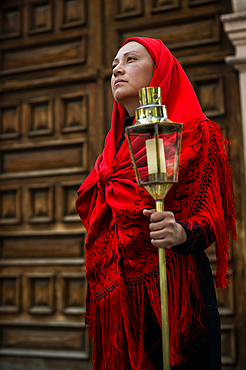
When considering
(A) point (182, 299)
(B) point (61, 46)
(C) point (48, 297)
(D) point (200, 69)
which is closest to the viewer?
(A) point (182, 299)

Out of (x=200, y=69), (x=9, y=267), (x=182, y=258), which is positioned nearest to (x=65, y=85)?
(x=200, y=69)

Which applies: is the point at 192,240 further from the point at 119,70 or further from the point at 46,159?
the point at 46,159

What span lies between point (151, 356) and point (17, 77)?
271cm

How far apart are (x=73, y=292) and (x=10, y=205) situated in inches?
34.9

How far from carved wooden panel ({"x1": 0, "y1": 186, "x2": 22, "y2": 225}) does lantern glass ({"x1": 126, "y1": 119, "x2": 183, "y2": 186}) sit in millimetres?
2329

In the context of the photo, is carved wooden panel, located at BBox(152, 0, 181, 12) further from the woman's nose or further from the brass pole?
the brass pole

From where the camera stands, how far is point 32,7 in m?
3.15

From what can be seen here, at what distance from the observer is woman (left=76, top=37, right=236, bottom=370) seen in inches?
39.4

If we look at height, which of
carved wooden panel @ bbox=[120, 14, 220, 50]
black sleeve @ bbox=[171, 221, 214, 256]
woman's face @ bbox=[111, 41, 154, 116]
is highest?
carved wooden panel @ bbox=[120, 14, 220, 50]

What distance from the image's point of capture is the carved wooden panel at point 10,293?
2.91 m

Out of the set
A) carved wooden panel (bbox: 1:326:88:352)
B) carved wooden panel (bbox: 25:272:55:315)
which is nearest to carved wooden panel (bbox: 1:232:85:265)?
carved wooden panel (bbox: 25:272:55:315)

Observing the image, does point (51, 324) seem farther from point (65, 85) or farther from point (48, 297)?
point (65, 85)

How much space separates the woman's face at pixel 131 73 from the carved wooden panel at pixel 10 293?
216 cm

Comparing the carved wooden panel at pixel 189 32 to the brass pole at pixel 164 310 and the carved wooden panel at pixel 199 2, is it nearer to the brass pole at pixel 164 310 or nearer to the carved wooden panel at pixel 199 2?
the carved wooden panel at pixel 199 2
